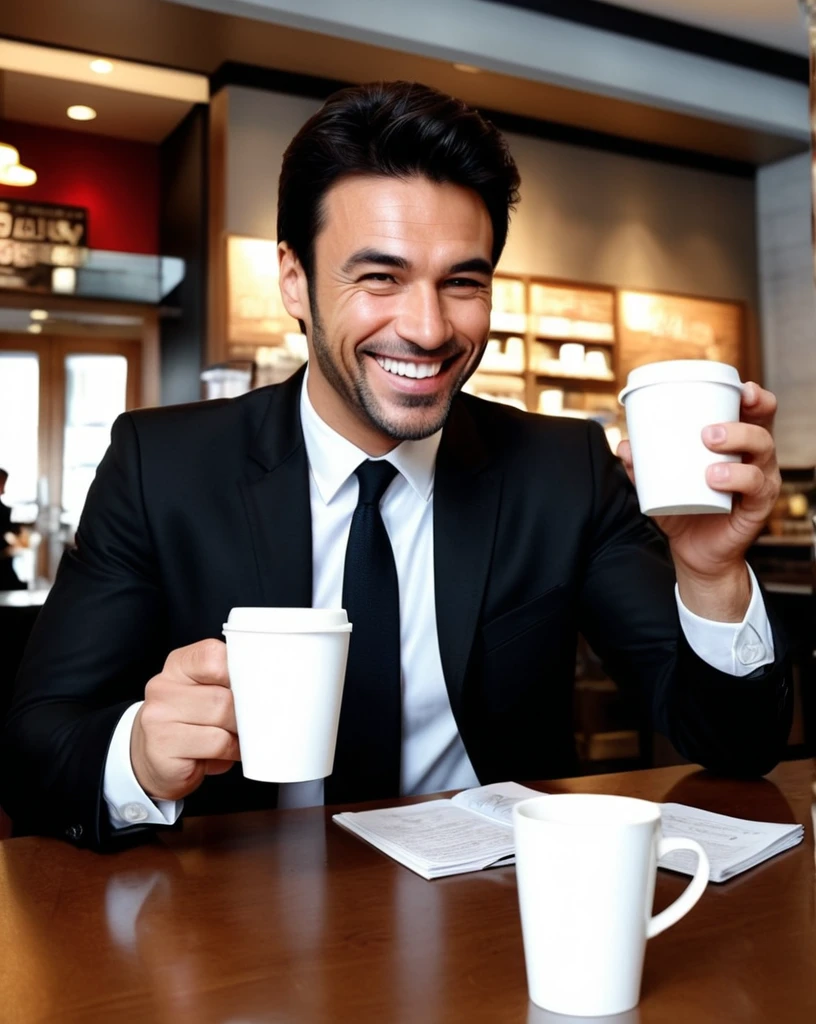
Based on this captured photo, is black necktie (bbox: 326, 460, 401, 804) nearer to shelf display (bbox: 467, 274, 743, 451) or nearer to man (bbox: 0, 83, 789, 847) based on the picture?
man (bbox: 0, 83, 789, 847)

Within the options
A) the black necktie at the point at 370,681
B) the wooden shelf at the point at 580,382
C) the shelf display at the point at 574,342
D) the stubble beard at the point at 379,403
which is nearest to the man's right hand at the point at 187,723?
the black necktie at the point at 370,681

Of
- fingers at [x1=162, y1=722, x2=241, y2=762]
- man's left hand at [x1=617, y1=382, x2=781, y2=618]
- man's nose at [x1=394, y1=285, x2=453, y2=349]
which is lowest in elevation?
fingers at [x1=162, y1=722, x2=241, y2=762]

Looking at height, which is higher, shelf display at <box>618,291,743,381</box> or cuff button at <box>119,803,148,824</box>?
Result: shelf display at <box>618,291,743,381</box>

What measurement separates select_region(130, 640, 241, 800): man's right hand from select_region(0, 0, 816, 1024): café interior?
3.26m

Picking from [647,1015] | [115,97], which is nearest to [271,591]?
[647,1015]

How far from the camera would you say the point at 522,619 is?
4.46 ft

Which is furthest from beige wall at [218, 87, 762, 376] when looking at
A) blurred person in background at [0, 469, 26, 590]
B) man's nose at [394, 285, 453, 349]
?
man's nose at [394, 285, 453, 349]

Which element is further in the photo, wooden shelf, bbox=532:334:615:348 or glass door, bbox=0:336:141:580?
glass door, bbox=0:336:141:580

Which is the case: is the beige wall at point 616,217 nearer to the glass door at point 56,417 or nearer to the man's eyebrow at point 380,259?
the glass door at point 56,417

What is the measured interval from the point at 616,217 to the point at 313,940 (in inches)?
235

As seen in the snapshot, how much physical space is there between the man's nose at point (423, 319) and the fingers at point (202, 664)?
1.83ft

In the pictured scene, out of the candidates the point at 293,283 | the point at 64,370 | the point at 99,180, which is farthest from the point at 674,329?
the point at 293,283

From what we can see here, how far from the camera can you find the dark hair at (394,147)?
1.33 m

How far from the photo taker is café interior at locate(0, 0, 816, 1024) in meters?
4.79
